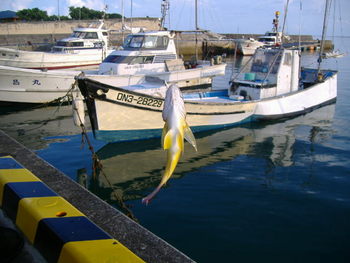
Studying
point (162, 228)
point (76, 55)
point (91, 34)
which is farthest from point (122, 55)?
point (162, 228)

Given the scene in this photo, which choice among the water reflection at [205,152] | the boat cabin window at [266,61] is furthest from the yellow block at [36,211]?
the boat cabin window at [266,61]

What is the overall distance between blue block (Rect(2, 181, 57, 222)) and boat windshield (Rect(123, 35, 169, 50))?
14.5 meters

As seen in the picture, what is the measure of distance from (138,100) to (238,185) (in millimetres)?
4299

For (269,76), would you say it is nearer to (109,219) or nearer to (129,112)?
(129,112)

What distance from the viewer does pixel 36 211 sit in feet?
10.5

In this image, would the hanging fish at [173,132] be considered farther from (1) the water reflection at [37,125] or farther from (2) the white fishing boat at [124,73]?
(2) the white fishing boat at [124,73]

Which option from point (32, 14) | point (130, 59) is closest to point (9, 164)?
point (130, 59)

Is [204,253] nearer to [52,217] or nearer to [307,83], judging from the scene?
[52,217]

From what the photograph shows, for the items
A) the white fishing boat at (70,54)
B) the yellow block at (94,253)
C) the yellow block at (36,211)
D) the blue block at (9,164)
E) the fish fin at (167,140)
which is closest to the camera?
the yellow block at (94,253)

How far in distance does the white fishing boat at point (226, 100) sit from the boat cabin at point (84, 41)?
10.1 m

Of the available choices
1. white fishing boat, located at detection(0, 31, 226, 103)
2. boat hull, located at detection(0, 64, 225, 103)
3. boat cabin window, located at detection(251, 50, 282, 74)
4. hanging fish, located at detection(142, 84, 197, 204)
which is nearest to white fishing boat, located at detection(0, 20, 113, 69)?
white fishing boat, located at detection(0, 31, 226, 103)

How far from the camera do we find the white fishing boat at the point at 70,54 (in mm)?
20625

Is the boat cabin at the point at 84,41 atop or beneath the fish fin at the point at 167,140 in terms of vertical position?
atop

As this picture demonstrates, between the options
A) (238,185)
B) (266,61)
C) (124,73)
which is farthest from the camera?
(124,73)
